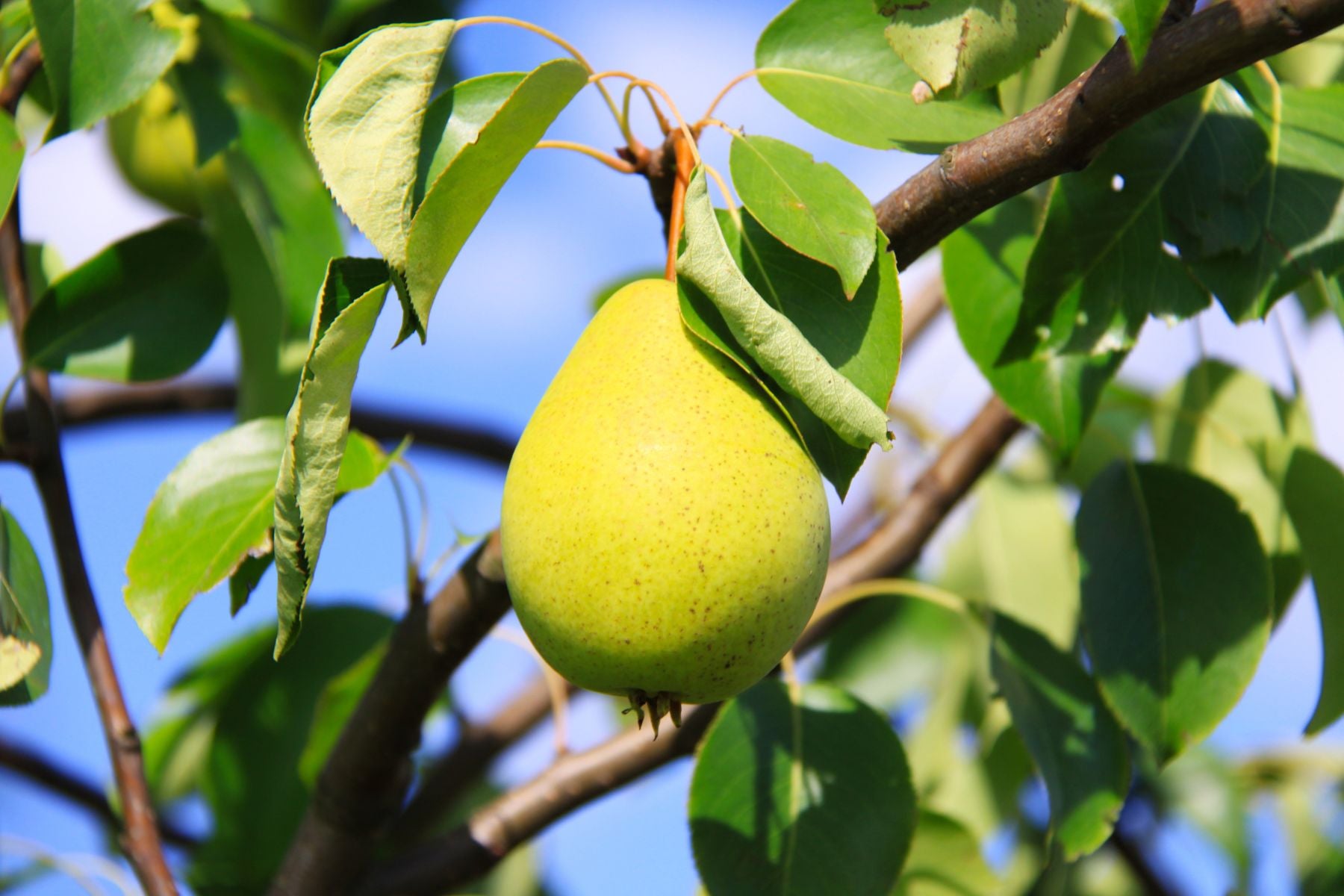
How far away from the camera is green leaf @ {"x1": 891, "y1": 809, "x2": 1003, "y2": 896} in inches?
46.0

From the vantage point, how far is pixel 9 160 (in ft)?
2.86

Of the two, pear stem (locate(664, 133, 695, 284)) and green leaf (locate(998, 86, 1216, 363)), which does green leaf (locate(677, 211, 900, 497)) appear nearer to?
pear stem (locate(664, 133, 695, 284))

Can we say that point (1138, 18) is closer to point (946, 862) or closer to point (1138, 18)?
point (1138, 18)

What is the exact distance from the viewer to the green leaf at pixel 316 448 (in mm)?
598

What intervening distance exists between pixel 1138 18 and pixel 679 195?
304mm

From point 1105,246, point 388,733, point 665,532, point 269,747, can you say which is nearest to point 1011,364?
point 1105,246

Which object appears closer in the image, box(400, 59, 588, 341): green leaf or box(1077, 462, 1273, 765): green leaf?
box(400, 59, 588, 341): green leaf

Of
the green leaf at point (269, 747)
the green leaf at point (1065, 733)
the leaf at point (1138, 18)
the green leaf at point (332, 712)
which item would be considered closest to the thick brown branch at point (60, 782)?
the green leaf at point (269, 747)

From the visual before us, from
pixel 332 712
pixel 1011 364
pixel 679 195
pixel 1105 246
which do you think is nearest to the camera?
pixel 679 195

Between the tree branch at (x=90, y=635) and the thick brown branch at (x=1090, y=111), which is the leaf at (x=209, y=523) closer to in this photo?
the tree branch at (x=90, y=635)

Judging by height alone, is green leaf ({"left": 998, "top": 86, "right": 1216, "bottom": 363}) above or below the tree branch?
above

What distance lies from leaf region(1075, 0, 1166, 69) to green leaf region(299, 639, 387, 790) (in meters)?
0.99

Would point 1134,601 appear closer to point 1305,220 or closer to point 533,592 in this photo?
point 1305,220

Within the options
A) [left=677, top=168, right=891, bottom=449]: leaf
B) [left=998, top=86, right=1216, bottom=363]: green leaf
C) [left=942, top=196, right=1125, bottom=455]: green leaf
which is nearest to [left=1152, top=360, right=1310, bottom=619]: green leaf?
[left=942, top=196, right=1125, bottom=455]: green leaf
